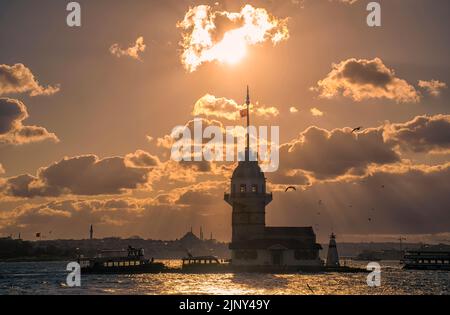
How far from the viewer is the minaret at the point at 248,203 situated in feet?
389

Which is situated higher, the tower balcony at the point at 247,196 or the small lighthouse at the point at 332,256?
the tower balcony at the point at 247,196

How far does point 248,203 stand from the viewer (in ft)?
389

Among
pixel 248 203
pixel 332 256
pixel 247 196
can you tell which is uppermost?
pixel 247 196

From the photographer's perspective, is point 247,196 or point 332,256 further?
point 332,256

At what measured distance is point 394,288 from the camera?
3292 inches

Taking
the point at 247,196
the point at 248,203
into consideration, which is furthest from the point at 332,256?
the point at 247,196

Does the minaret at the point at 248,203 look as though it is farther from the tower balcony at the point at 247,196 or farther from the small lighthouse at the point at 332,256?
the small lighthouse at the point at 332,256

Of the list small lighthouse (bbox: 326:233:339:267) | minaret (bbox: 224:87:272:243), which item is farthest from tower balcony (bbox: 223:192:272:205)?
small lighthouse (bbox: 326:233:339:267)

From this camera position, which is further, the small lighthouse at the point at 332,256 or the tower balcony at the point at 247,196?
the small lighthouse at the point at 332,256

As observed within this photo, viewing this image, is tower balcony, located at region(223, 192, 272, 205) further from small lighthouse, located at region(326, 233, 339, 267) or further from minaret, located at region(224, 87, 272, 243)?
small lighthouse, located at region(326, 233, 339, 267)

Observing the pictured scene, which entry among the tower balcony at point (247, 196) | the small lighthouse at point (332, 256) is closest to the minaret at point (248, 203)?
the tower balcony at point (247, 196)

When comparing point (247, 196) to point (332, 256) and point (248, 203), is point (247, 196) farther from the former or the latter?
point (332, 256)
